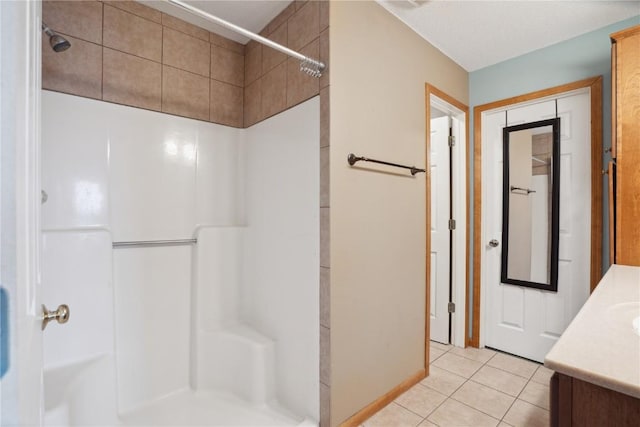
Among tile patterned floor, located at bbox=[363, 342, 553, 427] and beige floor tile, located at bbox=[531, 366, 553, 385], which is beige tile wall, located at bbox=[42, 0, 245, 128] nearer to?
tile patterned floor, located at bbox=[363, 342, 553, 427]

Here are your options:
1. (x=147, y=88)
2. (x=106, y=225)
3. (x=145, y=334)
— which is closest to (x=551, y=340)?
(x=145, y=334)

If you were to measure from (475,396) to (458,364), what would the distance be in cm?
43

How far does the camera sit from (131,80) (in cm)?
183

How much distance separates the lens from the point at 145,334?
188 cm

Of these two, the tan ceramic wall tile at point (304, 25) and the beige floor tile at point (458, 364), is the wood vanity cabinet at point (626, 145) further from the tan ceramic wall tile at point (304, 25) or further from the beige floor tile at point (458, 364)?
the tan ceramic wall tile at point (304, 25)

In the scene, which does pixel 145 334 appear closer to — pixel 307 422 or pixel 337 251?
pixel 307 422

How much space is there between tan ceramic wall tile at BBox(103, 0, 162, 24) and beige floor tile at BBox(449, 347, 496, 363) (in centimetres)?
329

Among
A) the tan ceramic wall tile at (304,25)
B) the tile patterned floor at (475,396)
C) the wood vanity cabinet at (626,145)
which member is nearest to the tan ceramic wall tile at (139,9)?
the tan ceramic wall tile at (304,25)

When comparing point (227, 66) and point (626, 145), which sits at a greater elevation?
point (227, 66)

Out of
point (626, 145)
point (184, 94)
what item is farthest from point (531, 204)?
point (184, 94)

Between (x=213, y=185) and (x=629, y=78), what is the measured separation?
250cm

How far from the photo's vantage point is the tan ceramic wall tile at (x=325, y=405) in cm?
160

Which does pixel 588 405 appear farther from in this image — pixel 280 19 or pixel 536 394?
pixel 280 19

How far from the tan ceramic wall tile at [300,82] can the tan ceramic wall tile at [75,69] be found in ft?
3.51
